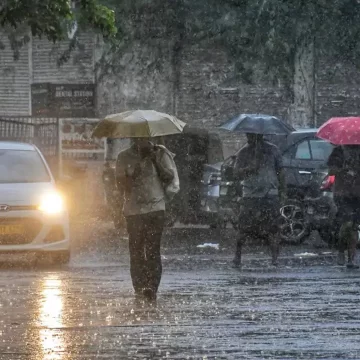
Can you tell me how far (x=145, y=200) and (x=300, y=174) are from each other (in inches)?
299

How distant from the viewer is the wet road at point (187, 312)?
9898 mm

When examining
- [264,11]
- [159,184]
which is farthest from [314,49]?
[159,184]

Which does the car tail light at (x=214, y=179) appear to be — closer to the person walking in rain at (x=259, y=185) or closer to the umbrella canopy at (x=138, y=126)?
the person walking in rain at (x=259, y=185)

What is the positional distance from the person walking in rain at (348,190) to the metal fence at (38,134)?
13224mm

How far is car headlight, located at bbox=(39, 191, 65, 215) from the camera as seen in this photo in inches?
676

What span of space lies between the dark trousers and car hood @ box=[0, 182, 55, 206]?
4120mm

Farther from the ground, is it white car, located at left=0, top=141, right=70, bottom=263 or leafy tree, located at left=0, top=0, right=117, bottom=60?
leafy tree, located at left=0, top=0, right=117, bottom=60

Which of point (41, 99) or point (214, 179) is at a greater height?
point (41, 99)

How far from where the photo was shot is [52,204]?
17.3 metres

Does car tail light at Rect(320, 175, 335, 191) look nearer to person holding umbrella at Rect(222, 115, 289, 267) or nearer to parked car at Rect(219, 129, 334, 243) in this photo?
parked car at Rect(219, 129, 334, 243)

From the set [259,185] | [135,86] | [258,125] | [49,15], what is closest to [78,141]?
[135,86]

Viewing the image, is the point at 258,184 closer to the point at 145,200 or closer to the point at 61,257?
the point at 61,257

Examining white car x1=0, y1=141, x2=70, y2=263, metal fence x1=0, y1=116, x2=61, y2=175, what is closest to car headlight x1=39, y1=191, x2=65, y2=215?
white car x1=0, y1=141, x2=70, y2=263

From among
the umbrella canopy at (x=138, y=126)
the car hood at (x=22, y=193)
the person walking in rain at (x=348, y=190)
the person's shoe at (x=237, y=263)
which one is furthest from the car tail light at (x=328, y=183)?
the umbrella canopy at (x=138, y=126)
